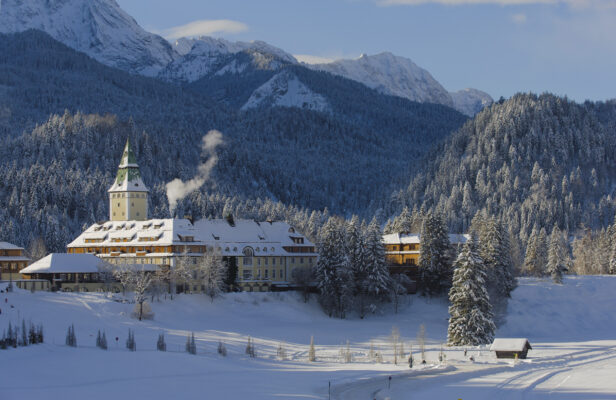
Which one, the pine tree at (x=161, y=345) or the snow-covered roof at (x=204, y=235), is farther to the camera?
the snow-covered roof at (x=204, y=235)

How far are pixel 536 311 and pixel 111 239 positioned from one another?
208 ft

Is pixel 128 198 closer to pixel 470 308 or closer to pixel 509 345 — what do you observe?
pixel 470 308

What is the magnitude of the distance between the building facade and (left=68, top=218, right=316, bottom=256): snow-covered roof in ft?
35.5

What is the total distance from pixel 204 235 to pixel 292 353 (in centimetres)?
4606

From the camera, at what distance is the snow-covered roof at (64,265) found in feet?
380

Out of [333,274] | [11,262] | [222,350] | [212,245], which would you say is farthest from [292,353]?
[11,262]

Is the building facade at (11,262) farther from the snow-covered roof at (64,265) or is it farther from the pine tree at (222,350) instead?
the pine tree at (222,350)

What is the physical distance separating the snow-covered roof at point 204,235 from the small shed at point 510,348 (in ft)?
155

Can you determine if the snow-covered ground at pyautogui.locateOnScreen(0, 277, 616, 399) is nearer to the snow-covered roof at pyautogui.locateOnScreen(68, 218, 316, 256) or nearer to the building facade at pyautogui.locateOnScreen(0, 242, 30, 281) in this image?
the snow-covered roof at pyautogui.locateOnScreen(68, 218, 316, 256)

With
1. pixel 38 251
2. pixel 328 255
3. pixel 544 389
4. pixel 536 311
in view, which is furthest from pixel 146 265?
pixel 544 389

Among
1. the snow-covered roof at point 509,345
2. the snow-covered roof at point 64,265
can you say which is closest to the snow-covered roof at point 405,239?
the snow-covered roof at point 64,265

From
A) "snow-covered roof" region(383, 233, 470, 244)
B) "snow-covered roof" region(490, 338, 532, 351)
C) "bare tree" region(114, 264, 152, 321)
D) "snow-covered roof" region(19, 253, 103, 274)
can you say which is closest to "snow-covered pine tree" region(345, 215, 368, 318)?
"snow-covered roof" region(383, 233, 470, 244)

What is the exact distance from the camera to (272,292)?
398 ft

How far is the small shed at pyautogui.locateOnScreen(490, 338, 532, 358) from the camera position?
87.8m
